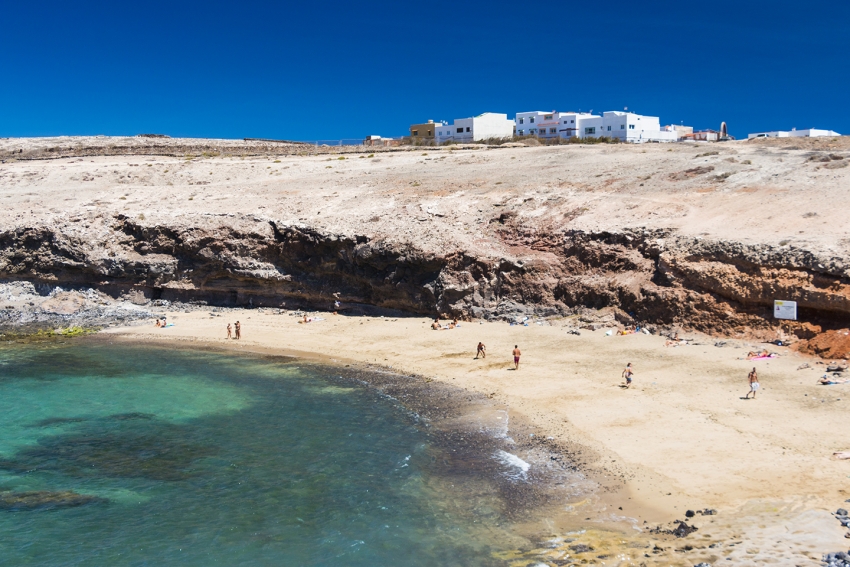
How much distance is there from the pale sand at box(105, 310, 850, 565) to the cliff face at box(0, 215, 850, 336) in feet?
4.86

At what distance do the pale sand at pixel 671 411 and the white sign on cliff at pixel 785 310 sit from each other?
1207mm

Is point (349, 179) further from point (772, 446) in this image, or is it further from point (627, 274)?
point (772, 446)

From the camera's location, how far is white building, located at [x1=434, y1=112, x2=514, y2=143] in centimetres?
7031

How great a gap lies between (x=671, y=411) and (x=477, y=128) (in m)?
57.0

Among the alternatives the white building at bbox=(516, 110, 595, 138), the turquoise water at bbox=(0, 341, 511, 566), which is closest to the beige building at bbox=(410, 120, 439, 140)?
the white building at bbox=(516, 110, 595, 138)

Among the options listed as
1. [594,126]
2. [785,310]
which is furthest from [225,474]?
[594,126]

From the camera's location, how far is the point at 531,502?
1288cm

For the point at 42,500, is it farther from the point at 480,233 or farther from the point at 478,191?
the point at 478,191

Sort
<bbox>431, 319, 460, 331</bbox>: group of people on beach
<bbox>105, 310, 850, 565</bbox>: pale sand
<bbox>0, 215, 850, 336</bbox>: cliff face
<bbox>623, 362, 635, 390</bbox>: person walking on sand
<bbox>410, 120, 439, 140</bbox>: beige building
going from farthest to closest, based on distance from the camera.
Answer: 1. <bbox>410, 120, 439, 140</bbox>: beige building
2. <bbox>431, 319, 460, 331</bbox>: group of people on beach
3. <bbox>0, 215, 850, 336</bbox>: cliff face
4. <bbox>623, 362, 635, 390</bbox>: person walking on sand
5. <bbox>105, 310, 850, 565</bbox>: pale sand

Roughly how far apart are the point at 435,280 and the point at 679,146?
68.5 feet

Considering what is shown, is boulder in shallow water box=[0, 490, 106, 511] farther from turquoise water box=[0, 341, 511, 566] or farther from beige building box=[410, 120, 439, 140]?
beige building box=[410, 120, 439, 140]

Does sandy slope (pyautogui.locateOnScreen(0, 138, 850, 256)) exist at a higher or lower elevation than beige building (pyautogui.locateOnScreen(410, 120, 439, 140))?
lower

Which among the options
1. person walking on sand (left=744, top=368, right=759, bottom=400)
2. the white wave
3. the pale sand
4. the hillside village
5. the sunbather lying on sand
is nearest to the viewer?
the pale sand

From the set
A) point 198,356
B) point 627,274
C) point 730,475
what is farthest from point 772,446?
point 198,356
